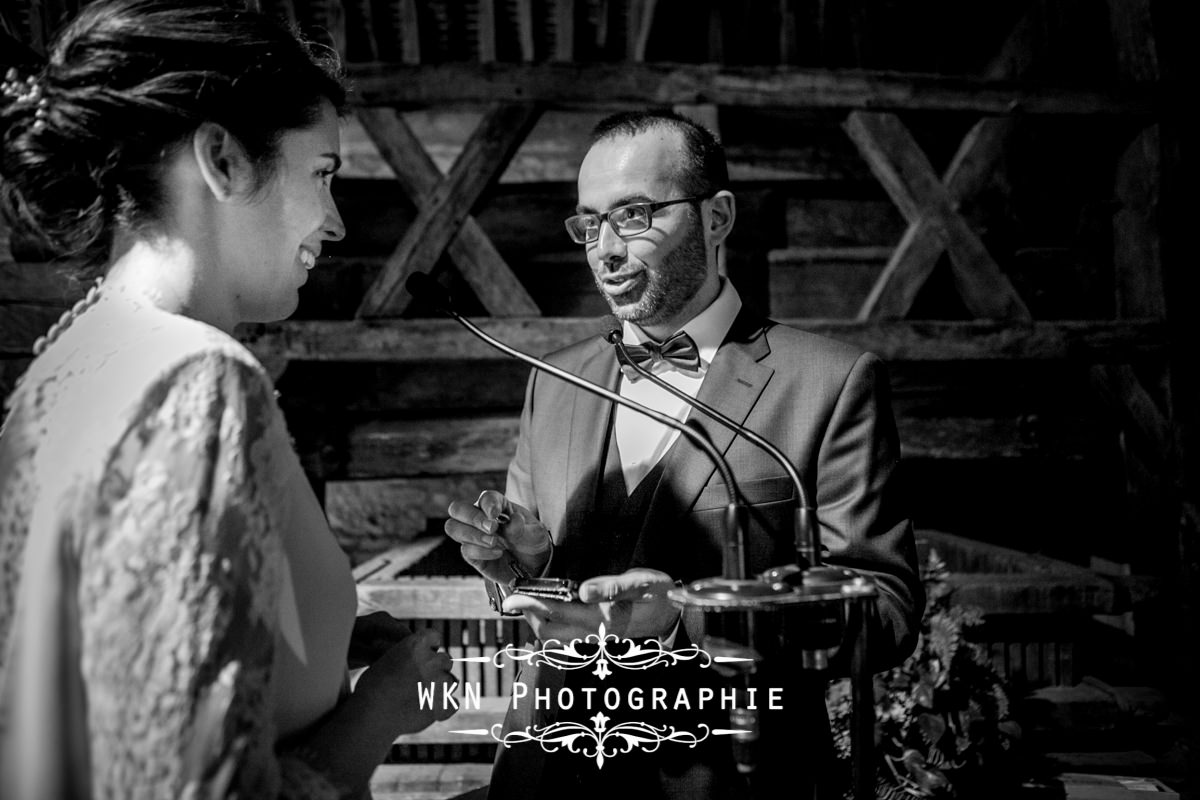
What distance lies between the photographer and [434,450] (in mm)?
5168

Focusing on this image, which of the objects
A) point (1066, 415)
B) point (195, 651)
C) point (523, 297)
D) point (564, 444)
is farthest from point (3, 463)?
point (1066, 415)

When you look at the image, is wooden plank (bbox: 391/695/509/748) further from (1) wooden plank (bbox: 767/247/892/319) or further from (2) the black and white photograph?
(1) wooden plank (bbox: 767/247/892/319)

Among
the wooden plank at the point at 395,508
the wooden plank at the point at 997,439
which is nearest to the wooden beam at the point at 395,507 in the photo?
the wooden plank at the point at 395,508

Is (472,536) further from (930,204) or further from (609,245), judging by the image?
(930,204)

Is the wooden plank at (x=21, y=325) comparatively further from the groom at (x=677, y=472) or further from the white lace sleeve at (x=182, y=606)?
the white lace sleeve at (x=182, y=606)

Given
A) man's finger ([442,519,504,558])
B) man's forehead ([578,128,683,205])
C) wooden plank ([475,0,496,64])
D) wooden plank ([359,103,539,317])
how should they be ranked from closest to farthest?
man's finger ([442,519,504,558])
man's forehead ([578,128,683,205])
wooden plank ([359,103,539,317])
wooden plank ([475,0,496,64])

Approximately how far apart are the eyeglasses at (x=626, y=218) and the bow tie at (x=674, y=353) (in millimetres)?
282

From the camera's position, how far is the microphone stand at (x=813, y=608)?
3.66 ft

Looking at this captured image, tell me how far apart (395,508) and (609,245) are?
3.81 meters

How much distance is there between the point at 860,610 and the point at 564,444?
1019 millimetres

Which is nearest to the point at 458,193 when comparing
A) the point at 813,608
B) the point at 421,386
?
the point at 421,386

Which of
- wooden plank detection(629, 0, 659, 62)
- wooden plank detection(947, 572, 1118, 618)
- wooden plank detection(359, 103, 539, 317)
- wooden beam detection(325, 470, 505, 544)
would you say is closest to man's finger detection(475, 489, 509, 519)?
wooden plank detection(947, 572, 1118, 618)

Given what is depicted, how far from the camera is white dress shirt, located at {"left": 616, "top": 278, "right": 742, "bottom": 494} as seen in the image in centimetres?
199

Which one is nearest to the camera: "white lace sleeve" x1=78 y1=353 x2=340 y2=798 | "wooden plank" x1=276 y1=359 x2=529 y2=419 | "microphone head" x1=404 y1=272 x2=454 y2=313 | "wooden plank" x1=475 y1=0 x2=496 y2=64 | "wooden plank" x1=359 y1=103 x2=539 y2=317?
"white lace sleeve" x1=78 y1=353 x2=340 y2=798
